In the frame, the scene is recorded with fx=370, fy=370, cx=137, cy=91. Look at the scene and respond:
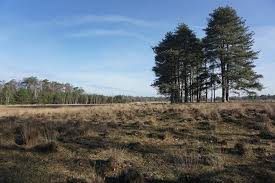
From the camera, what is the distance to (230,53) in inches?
1480

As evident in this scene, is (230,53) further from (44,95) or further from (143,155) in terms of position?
(44,95)

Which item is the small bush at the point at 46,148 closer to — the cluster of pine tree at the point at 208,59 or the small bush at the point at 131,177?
the small bush at the point at 131,177

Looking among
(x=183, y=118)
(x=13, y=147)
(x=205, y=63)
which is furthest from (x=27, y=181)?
(x=205, y=63)

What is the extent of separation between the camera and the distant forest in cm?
11538

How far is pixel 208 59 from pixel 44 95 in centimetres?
9193

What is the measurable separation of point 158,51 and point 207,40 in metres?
8.53

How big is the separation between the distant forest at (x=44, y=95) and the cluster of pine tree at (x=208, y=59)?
7061cm

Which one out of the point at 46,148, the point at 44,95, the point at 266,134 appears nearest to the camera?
the point at 46,148

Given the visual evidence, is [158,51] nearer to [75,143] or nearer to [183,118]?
[183,118]

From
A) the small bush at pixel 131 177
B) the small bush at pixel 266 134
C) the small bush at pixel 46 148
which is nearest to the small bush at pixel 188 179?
the small bush at pixel 131 177

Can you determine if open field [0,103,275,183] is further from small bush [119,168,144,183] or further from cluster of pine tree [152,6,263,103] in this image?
cluster of pine tree [152,6,263,103]

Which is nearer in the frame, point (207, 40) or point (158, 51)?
point (207, 40)

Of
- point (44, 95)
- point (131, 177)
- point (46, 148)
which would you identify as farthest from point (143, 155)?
point (44, 95)

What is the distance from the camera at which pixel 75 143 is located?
10.5 metres
